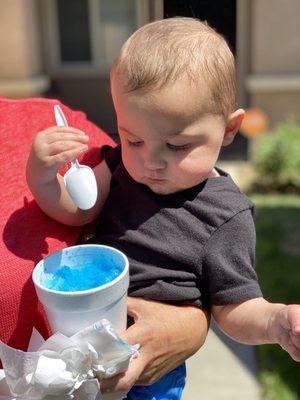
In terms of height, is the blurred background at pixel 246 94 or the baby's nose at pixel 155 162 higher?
the baby's nose at pixel 155 162

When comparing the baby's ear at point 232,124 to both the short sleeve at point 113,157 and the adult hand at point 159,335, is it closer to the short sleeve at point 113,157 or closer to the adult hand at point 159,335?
the short sleeve at point 113,157

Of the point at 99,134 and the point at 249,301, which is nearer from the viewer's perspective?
the point at 249,301

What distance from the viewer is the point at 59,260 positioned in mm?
1521

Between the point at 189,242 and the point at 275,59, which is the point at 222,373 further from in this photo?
the point at 275,59

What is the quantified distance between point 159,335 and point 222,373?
274 centimetres

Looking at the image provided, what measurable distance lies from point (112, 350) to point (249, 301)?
1.22ft

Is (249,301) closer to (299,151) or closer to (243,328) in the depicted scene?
(243,328)

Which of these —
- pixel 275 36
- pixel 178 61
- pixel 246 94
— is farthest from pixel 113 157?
pixel 246 94

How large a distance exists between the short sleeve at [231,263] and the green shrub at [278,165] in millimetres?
5996

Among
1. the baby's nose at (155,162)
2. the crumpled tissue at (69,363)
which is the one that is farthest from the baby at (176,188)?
the crumpled tissue at (69,363)

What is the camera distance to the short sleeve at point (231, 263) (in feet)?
5.34

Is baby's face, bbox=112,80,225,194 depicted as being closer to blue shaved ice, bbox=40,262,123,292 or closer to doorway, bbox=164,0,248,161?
blue shaved ice, bbox=40,262,123,292

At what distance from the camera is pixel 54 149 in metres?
1.54

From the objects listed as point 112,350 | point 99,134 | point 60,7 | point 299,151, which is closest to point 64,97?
point 60,7
